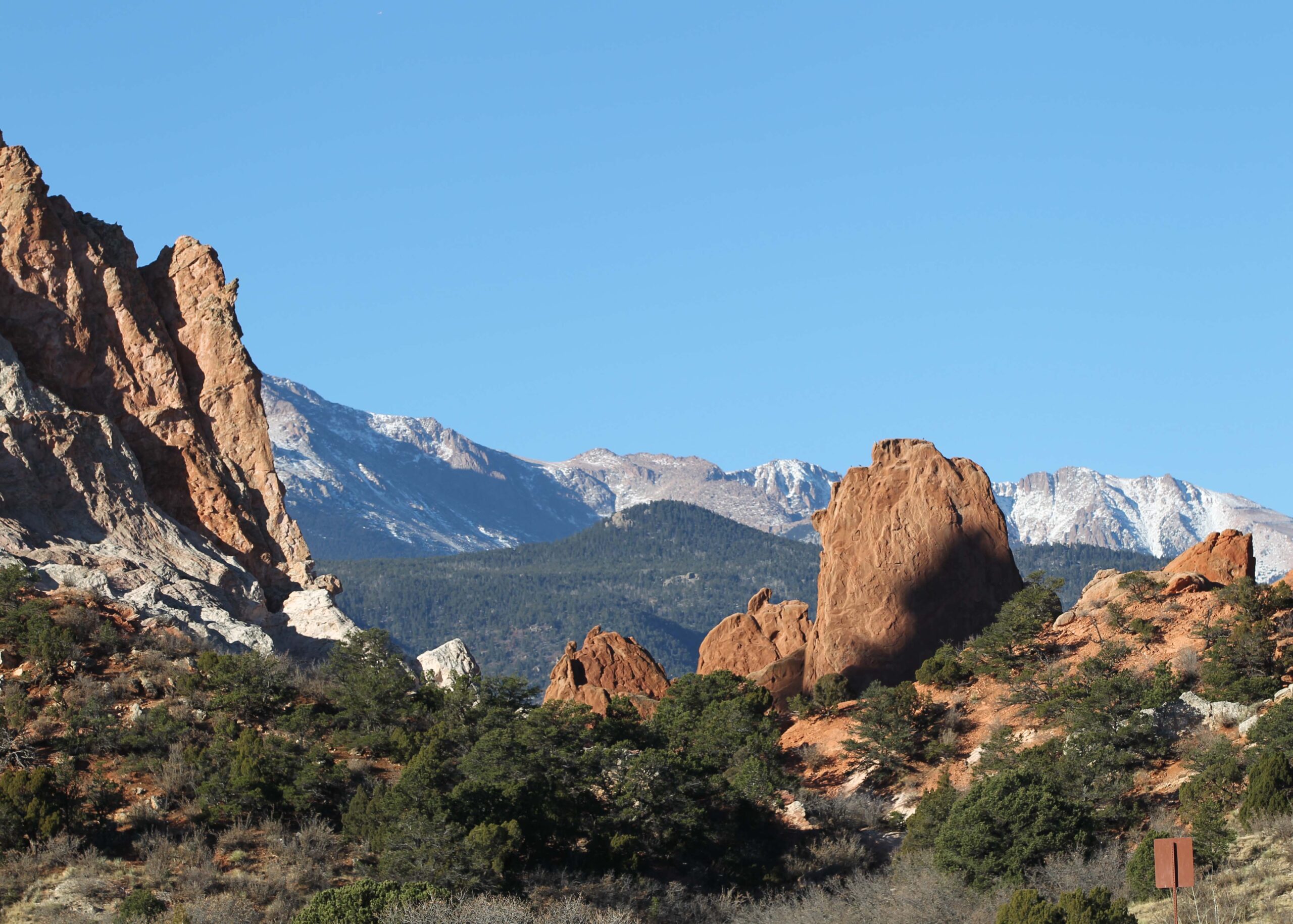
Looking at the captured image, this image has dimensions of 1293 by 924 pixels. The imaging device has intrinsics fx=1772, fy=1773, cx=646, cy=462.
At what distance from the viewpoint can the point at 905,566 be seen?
74125mm

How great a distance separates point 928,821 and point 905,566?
88.6 ft

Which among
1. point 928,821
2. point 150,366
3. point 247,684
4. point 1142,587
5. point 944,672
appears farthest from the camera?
point 1142,587

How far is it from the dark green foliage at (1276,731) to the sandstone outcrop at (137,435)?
28.4 m

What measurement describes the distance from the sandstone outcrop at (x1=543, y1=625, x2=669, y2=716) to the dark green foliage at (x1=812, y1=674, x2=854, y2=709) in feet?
26.9

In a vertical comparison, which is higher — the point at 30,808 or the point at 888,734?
the point at 888,734

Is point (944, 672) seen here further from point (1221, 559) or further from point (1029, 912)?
point (1029, 912)

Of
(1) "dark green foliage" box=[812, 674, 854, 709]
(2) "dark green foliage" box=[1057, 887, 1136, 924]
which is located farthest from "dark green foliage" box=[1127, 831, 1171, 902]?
(1) "dark green foliage" box=[812, 674, 854, 709]

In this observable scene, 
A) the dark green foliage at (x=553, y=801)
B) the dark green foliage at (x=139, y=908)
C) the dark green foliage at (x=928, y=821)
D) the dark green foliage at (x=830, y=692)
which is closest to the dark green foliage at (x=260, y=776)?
the dark green foliage at (x=553, y=801)

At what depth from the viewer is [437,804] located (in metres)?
41.9

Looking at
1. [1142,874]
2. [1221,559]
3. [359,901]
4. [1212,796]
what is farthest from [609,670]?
[359,901]

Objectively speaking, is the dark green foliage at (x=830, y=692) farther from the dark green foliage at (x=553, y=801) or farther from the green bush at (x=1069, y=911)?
the green bush at (x=1069, y=911)

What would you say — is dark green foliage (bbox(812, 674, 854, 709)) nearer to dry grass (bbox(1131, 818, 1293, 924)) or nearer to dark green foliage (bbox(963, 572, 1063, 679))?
dark green foliage (bbox(963, 572, 1063, 679))

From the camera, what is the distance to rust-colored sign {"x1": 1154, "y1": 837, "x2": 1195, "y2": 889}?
26.7 m

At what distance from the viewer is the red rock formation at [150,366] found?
2291 inches
